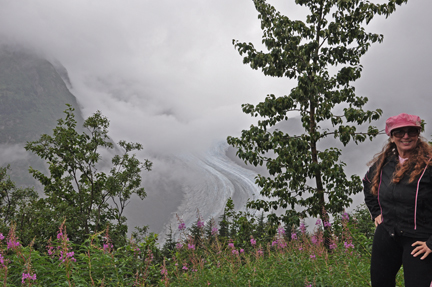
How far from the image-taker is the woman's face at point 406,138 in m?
2.08

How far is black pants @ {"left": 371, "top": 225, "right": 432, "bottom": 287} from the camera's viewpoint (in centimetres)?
193

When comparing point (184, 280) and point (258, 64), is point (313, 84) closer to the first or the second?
point (258, 64)

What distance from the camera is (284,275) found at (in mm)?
3627

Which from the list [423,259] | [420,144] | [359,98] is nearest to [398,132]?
[420,144]

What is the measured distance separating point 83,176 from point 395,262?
654 inches

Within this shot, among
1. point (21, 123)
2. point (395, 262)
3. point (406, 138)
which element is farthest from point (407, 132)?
point (21, 123)

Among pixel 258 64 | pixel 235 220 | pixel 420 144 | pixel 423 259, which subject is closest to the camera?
pixel 423 259

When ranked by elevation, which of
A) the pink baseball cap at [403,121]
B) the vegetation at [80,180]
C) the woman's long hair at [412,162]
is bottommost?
the woman's long hair at [412,162]

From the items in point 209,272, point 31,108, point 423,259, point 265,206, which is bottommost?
point 423,259

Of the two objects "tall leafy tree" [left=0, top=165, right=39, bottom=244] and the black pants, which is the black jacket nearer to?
the black pants

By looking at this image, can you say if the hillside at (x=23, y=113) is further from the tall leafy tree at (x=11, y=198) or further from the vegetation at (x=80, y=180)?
the vegetation at (x=80, y=180)

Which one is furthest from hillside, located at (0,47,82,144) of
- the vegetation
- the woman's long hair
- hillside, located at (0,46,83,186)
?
the woman's long hair

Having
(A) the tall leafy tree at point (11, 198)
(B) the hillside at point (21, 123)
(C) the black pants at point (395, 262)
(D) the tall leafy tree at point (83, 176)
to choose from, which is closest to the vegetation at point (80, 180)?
(D) the tall leafy tree at point (83, 176)

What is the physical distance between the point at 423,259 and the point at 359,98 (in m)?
5.78
